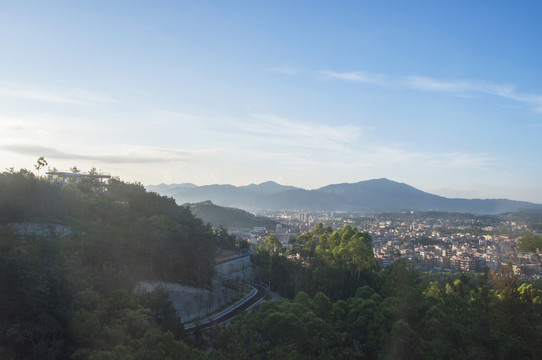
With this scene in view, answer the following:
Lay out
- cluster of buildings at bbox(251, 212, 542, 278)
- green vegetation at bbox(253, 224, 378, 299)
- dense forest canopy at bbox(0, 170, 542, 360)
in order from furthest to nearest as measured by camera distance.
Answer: green vegetation at bbox(253, 224, 378, 299), cluster of buildings at bbox(251, 212, 542, 278), dense forest canopy at bbox(0, 170, 542, 360)

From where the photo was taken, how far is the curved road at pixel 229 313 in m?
14.6

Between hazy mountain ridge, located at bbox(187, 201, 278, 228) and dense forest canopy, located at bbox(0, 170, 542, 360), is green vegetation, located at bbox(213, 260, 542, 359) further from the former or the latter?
hazy mountain ridge, located at bbox(187, 201, 278, 228)

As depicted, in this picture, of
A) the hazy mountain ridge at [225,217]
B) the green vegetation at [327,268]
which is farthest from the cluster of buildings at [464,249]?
the hazy mountain ridge at [225,217]

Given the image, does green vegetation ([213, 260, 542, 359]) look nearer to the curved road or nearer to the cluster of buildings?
the curved road

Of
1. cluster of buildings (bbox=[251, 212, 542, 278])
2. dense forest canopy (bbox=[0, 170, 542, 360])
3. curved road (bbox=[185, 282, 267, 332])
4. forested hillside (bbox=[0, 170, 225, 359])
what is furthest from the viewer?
cluster of buildings (bbox=[251, 212, 542, 278])

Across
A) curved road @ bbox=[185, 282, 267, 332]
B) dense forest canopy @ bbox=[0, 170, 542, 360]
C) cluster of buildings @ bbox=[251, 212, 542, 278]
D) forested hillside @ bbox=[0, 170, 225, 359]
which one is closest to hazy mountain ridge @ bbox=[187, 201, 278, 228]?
cluster of buildings @ bbox=[251, 212, 542, 278]

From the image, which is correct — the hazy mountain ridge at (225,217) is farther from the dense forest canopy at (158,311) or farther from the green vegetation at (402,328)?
the green vegetation at (402,328)

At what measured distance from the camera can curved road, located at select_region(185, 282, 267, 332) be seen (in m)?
14.6

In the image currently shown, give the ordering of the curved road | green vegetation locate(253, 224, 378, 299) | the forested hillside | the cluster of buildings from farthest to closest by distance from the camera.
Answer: green vegetation locate(253, 224, 378, 299) → the cluster of buildings → the curved road → the forested hillside

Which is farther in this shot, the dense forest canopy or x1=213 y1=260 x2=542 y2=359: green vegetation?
x1=213 y1=260 x2=542 y2=359: green vegetation

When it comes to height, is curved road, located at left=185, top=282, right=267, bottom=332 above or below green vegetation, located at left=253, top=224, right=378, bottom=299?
below

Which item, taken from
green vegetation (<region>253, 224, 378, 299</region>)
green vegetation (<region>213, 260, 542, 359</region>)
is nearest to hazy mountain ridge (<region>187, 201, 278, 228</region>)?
green vegetation (<region>253, 224, 378, 299</region>)

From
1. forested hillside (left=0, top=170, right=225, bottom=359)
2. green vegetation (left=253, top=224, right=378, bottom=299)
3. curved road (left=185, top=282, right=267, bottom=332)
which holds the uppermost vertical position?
forested hillside (left=0, top=170, right=225, bottom=359)

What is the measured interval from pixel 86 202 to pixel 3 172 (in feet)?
13.1
